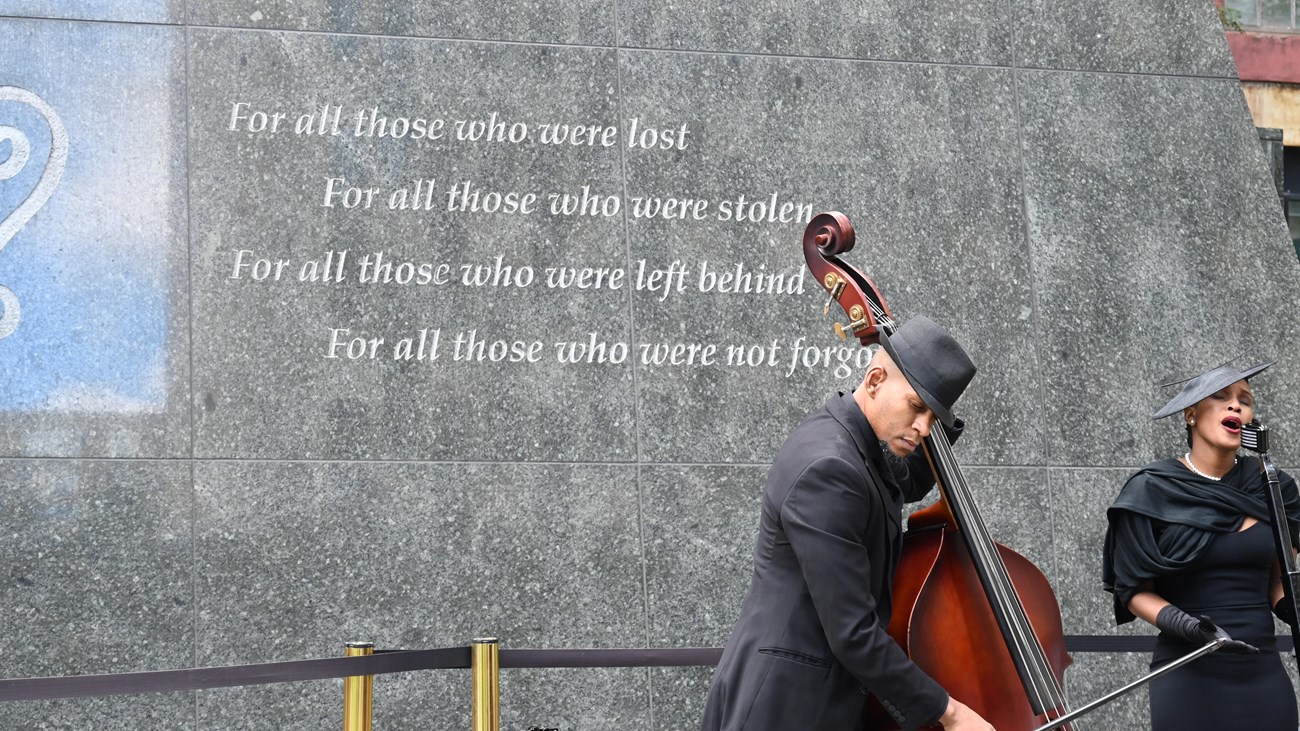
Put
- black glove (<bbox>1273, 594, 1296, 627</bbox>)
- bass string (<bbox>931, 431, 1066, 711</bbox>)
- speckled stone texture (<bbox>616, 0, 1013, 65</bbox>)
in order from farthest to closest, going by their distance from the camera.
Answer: speckled stone texture (<bbox>616, 0, 1013, 65</bbox>) < black glove (<bbox>1273, 594, 1296, 627</bbox>) < bass string (<bbox>931, 431, 1066, 711</bbox>)

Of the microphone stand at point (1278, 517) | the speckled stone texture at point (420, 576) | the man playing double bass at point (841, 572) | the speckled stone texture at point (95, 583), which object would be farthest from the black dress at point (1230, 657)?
the speckled stone texture at point (95, 583)

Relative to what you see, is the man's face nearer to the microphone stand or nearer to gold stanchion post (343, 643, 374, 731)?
the microphone stand

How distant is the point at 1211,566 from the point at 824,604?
1735mm

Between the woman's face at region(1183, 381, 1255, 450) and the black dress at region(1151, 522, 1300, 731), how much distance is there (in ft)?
0.90

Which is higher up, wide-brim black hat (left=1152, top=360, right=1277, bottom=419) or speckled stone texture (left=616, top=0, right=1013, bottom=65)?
speckled stone texture (left=616, top=0, right=1013, bottom=65)

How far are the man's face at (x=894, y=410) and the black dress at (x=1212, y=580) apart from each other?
130cm

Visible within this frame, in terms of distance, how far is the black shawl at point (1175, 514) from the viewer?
4.25 meters

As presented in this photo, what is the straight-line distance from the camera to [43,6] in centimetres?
573

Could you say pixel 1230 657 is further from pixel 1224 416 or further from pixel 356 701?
pixel 356 701

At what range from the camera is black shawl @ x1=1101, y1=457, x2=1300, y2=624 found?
425 cm

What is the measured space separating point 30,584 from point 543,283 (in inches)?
89.9

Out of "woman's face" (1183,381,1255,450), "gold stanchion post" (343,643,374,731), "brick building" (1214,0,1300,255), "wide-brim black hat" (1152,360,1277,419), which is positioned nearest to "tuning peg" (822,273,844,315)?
"wide-brim black hat" (1152,360,1277,419)

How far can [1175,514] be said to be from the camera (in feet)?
14.0

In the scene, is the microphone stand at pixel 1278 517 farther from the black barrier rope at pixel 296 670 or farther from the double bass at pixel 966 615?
the black barrier rope at pixel 296 670
